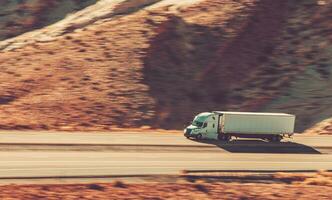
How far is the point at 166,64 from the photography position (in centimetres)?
6431

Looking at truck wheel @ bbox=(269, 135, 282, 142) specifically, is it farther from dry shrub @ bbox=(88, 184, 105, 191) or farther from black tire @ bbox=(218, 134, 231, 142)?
dry shrub @ bbox=(88, 184, 105, 191)

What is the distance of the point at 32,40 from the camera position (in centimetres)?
6681

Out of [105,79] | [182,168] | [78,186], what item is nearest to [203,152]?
[182,168]

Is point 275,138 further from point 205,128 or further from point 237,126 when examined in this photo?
point 205,128

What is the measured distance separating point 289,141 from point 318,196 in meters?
16.5

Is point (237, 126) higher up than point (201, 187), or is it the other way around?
point (237, 126)

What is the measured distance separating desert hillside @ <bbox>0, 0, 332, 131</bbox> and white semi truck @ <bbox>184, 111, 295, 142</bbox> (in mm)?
8519

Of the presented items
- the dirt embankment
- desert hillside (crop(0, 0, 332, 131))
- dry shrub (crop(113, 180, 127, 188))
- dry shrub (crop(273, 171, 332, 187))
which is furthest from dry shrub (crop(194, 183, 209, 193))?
desert hillside (crop(0, 0, 332, 131))

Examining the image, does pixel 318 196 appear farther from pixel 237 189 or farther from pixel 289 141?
pixel 289 141

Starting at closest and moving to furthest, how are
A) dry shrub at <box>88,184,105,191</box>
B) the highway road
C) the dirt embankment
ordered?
1. the dirt embankment
2. dry shrub at <box>88,184,105,191</box>
3. the highway road

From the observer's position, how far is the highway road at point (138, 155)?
34.0 metres

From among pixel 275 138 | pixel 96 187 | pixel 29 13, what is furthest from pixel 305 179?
pixel 29 13

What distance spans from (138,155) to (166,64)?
25947mm

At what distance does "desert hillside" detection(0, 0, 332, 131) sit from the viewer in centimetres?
5500
